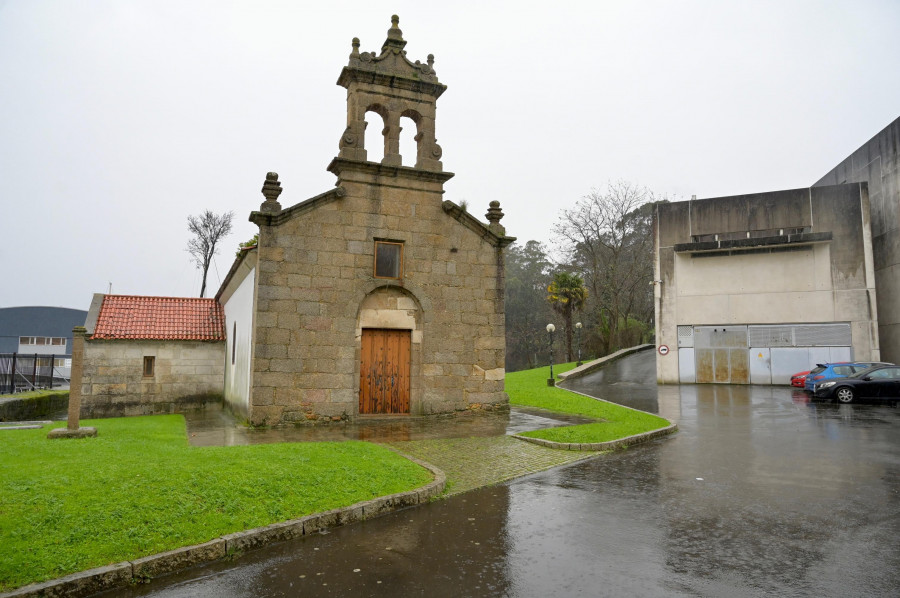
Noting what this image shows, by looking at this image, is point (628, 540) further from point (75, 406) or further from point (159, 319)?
point (159, 319)

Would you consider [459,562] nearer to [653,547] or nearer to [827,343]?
[653,547]

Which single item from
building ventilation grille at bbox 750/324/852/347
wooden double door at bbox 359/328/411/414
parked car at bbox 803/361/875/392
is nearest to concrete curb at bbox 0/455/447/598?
wooden double door at bbox 359/328/411/414

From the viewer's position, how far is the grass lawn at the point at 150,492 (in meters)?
4.99

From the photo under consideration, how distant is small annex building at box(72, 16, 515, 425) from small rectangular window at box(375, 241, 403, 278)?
0.03m

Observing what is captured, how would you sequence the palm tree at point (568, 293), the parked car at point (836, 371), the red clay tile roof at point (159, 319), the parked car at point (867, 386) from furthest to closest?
the palm tree at point (568, 293), the parked car at point (836, 371), the red clay tile roof at point (159, 319), the parked car at point (867, 386)

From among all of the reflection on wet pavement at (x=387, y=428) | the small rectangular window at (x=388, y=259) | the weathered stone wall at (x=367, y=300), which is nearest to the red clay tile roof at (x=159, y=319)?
the reflection on wet pavement at (x=387, y=428)

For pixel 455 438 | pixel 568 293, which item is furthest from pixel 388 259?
pixel 568 293

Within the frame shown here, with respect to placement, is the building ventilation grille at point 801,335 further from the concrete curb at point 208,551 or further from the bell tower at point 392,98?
the concrete curb at point 208,551

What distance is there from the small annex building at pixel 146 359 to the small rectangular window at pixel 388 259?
26.7 ft

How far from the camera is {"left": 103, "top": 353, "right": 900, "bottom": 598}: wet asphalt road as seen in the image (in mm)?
4633

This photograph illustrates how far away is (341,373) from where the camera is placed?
46.2ft

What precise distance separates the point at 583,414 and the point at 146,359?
1397cm

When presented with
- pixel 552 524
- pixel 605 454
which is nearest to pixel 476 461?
Result: pixel 605 454

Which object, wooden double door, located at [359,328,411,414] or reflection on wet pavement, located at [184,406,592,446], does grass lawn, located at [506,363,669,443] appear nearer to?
reflection on wet pavement, located at [184,406,592,446]
